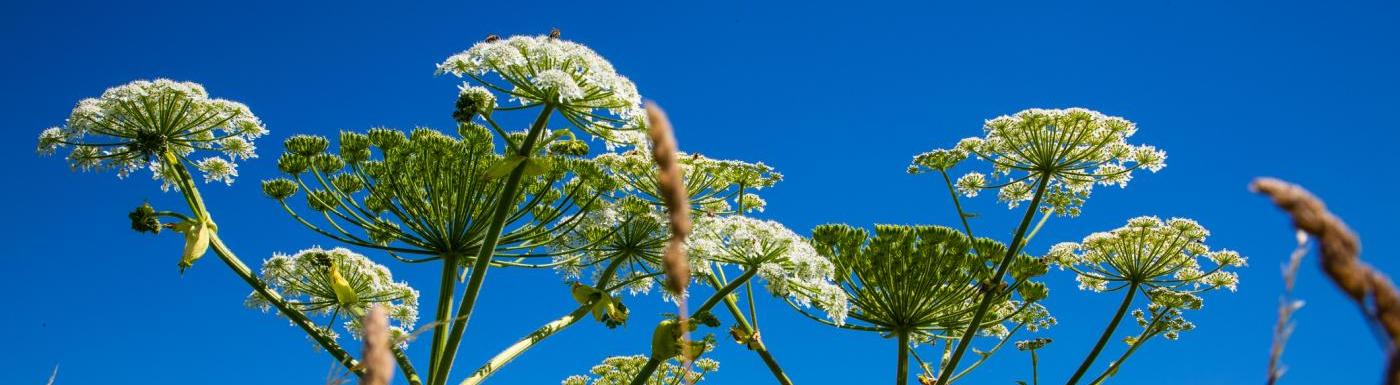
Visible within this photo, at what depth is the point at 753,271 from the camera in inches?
319

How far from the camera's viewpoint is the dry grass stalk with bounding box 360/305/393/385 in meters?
1.36

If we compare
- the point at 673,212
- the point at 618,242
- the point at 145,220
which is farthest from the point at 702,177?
the point at 673,212

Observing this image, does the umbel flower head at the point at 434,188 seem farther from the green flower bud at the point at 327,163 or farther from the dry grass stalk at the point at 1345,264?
the dry grass stalk at the point at 1345,264

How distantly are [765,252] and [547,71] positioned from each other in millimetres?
2345

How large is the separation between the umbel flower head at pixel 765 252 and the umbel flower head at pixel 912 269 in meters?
1.39

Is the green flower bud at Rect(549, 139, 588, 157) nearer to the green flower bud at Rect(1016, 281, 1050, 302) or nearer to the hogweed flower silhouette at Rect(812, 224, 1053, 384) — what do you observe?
the hogweed flower silhouette at Rect(812, 224, 1053, 384)

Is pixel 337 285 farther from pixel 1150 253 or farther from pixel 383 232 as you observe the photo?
pixel 1150 253

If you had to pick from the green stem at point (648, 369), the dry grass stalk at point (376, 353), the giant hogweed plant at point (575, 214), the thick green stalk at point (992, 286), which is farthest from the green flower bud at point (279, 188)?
the dry grass stalk at point (376, 353)

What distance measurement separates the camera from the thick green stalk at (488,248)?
7406mm

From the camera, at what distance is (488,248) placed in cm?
758

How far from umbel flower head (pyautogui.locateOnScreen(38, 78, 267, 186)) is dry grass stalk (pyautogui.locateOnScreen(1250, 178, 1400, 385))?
29.6 ft

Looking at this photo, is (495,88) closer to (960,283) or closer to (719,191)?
(719,191)

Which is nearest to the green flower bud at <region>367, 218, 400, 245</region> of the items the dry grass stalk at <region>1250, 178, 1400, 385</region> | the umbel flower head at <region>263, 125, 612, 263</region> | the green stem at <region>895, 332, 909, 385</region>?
the umbel flower head at <region>263, 125, 612, 263</region>

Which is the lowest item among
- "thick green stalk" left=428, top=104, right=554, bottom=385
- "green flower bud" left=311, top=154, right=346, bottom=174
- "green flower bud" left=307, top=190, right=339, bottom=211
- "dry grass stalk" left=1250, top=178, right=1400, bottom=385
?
"dry grass stalk" left=1250, top=178, right=1400, bottom=385
